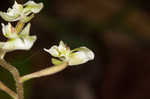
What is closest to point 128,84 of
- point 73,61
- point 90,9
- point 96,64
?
point 96,64

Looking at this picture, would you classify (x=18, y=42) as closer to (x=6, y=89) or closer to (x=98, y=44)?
(x=6, y=89)

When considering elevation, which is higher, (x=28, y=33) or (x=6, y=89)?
(x=28, y=33)

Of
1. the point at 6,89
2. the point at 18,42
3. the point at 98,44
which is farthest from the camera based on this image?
the point at 98,44

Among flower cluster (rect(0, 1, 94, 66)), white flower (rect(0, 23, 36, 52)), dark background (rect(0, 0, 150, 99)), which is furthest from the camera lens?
dark background (rect(0, 0, 150, 99))

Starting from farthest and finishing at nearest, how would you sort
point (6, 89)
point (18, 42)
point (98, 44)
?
point (98, 44) < point (6, 89) < point (18, 42)

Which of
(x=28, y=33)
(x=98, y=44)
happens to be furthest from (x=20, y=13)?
(x=98, y=44)

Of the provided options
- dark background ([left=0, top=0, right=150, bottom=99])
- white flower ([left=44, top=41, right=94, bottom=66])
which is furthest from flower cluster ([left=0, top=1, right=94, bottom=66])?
dark background ([left=0, top=0, right=150, bottom=99])

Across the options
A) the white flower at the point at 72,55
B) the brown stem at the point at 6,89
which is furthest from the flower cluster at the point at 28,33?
the brown stem at the point at 6,89

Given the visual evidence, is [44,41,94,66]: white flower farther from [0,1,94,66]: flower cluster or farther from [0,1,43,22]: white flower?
[0,1,43,22]: white flower

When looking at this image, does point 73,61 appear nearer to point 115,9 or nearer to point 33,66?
point 33,66
